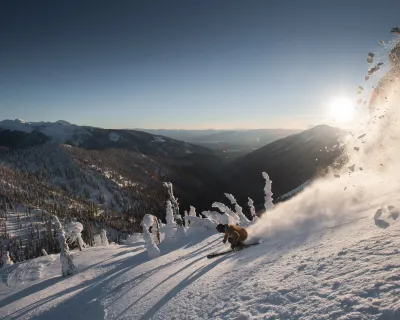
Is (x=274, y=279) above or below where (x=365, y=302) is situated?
below

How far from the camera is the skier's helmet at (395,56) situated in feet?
47.1

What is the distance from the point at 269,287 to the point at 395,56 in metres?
12.7

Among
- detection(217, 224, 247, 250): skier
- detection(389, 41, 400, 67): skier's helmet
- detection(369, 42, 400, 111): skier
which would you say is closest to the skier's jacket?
detection(217, 224, 247, 250): skier

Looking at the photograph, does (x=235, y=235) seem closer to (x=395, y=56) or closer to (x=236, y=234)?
(x=236, y=234)

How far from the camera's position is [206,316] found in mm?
10016

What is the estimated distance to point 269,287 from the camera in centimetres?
962

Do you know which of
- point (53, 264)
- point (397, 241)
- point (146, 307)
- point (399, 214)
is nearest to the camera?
point (397, 241)

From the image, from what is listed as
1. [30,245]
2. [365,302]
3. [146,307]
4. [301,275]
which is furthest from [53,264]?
[30,245]

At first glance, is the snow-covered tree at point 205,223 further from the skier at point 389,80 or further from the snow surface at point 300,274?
the skier at point 389,80

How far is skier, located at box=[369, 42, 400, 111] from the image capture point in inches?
573

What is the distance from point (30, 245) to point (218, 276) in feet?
676

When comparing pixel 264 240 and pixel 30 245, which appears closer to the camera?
pixel 264 240

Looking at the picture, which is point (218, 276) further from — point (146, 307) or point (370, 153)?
point (370, 153)

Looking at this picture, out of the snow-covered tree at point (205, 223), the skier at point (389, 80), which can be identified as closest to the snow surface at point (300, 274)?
the skier at point (389, 80)
